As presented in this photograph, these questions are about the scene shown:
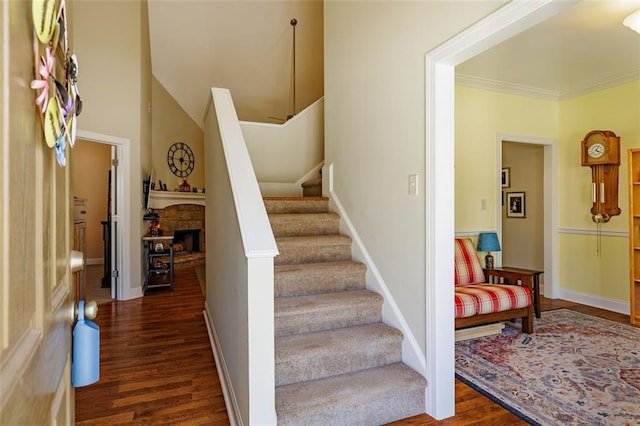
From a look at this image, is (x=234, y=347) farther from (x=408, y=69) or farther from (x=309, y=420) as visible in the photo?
(x=408, y=69)

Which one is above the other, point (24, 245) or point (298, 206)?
point (298, 206)

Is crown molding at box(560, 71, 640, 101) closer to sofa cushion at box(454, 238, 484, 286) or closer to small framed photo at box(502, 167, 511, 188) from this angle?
small framed photo at box(502, 167, 511, 188)

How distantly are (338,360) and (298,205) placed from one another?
164 cm

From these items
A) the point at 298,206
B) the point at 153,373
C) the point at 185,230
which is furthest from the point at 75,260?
the point at 185,230

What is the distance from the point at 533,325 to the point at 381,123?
2611 mm

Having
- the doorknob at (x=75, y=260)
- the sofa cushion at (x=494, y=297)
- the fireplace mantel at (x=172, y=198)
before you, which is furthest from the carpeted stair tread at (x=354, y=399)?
the fireplace mantel at (x=172, y=198)

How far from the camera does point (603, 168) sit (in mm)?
4102

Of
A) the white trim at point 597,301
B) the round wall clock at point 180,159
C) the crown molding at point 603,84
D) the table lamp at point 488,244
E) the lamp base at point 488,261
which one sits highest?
the crown molding at point 603,84

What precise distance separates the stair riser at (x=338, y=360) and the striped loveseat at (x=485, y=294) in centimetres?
93

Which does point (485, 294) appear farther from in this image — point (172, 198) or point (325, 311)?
point (172, 198)

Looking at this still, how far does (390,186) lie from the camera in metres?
2.42

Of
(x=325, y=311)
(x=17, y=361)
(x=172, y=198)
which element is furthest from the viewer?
(x=172, y=198)

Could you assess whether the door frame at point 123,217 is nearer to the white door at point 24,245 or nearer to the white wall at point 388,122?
the white wall at point 388,122

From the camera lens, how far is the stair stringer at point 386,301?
216 centimetres
